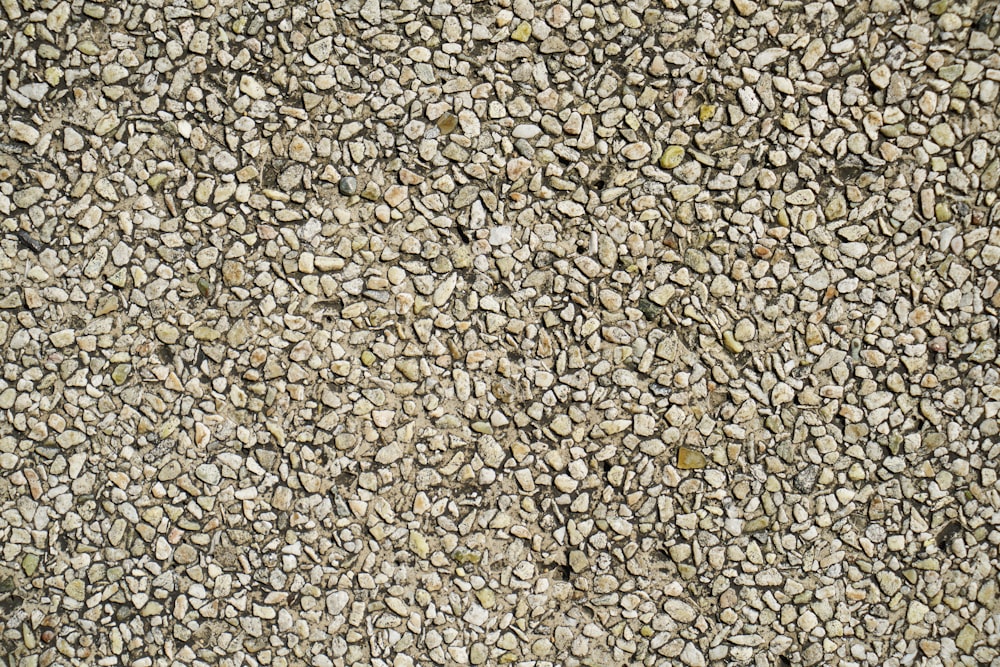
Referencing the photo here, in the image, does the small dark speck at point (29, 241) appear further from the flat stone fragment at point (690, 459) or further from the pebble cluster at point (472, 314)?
the flat stone fragment at point (690, 459)

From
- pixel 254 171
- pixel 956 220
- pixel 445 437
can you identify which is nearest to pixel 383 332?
pixel 445 437

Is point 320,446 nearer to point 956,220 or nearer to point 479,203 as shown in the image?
point 479,203

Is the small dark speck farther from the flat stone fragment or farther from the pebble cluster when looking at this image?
the flat stone fragment

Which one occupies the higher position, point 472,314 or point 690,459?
point 472,314

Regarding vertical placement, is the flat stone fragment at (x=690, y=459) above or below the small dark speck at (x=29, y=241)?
below

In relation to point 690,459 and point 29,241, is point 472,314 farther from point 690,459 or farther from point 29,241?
point 29,241

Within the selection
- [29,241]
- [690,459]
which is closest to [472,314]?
[690,459]

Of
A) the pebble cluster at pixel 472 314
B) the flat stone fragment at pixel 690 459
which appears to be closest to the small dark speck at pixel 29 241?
the pebble cluster at pixel 472 314

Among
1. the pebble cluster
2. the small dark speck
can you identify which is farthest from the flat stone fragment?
the small dark speck
